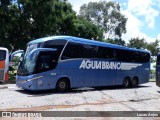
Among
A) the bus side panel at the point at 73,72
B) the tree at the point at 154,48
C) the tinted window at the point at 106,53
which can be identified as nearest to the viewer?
the bus side panel at the point at 73,72

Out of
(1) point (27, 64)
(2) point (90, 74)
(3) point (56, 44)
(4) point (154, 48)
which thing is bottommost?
(2) point (90, 74)

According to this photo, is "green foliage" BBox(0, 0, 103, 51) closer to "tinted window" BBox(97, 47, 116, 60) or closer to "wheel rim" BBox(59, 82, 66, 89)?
"tinted window" BBox(97, 47, 116, 60)

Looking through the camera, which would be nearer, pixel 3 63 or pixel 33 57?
pixel 33 57

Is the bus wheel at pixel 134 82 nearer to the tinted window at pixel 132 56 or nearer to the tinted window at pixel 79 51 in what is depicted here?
the tinted window at pixel 132 56

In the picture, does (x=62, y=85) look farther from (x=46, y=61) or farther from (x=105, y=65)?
(x=105, y=65)

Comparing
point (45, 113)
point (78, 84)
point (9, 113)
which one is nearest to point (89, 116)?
point (45, 113)

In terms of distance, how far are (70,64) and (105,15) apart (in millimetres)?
53233

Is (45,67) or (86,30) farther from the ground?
(86,30)

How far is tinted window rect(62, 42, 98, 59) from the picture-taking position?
18.0 metres

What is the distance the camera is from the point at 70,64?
1834 cm

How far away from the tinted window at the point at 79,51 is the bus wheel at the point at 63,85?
138 cm

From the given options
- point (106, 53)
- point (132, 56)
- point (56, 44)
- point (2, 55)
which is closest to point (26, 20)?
point (2, 55)

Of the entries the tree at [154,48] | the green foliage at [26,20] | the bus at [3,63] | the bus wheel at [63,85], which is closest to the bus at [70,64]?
the bus wheel at [63,85]

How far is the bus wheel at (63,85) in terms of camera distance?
18.0m
